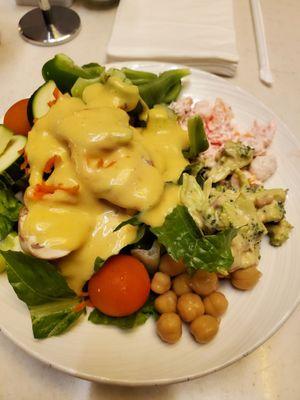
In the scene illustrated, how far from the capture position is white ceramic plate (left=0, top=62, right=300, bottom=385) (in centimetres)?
102

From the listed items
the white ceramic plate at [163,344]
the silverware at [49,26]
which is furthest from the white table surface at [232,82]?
the white ceramic plate at [163,344]

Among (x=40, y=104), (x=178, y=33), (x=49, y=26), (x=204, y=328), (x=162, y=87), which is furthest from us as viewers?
(x=49, y=26)

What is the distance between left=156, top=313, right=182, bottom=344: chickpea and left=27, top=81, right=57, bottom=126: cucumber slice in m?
0.84

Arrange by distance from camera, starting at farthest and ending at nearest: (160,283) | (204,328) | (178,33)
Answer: (178,33) → (160,283) → (204,328)

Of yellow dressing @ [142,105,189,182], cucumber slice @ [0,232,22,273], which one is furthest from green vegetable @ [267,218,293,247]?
cucumber slice @ [0,232,22,273]

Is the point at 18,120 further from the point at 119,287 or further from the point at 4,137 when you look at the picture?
the point at 119,287

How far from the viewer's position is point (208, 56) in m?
1.76

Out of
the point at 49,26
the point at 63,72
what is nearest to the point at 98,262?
the point at 63,72

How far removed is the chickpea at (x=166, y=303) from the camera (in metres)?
1.13

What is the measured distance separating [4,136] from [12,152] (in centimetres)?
7

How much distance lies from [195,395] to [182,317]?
27 cm

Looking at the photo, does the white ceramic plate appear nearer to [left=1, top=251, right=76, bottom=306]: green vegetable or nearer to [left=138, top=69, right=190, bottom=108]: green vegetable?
[left=1, top=251, right=76, bottom=306]: green vegetable

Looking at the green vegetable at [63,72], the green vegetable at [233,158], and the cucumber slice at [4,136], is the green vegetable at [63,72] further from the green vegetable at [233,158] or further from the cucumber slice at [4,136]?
the green vegetable at [233,158]

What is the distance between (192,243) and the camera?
117 cm
